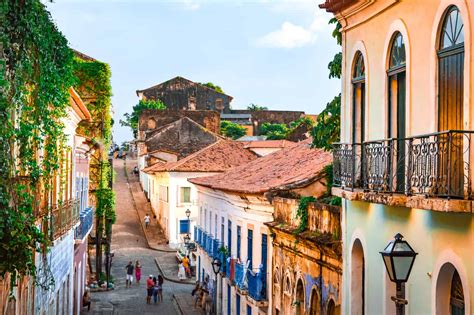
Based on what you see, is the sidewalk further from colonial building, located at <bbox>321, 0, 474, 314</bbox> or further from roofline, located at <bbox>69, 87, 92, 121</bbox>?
colonial building, located at <bbox>321, 0, 474, 314</bbox>

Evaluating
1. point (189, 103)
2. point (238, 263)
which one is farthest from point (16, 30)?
point (189, 103)

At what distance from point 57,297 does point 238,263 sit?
5359 mm

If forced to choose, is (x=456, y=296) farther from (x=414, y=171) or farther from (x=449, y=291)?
(x=414, y=171)

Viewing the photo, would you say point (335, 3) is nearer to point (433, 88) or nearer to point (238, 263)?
point (433, 88)

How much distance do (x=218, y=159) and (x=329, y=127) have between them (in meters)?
30.2

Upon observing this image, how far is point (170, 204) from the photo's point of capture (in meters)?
48.9

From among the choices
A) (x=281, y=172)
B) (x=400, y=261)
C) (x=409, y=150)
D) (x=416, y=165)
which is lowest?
(x=400, y=261)

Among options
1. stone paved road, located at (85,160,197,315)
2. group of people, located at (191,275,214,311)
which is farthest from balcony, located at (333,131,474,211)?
stone paved road, located at (85,160,197,315)

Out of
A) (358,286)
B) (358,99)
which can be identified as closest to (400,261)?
(358,286)

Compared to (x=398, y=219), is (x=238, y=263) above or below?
below

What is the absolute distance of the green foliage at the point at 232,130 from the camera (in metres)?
89.3

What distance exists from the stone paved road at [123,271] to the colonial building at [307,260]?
1350 centimetres

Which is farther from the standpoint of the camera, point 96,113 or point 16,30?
point 96,113

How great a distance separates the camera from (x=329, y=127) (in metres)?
15.4
